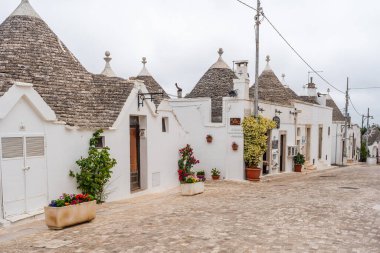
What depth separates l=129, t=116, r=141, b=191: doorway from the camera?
1445cm

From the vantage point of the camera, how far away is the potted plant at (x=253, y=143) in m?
18.2

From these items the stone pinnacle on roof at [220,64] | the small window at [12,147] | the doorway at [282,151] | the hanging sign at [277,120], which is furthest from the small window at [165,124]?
the doorway at [282,151]

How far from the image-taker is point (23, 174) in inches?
383

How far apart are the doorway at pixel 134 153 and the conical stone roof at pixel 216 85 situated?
19.3ft

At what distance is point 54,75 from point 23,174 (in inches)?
153

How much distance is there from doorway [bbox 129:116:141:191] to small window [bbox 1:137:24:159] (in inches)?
200

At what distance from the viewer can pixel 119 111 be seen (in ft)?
43.8

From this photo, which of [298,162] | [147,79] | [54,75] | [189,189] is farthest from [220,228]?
[298,162]

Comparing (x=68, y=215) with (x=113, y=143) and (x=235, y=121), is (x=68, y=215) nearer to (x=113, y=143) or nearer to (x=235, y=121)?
(x=113, y=143)

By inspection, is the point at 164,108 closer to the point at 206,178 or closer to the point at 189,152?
the point at 189,152

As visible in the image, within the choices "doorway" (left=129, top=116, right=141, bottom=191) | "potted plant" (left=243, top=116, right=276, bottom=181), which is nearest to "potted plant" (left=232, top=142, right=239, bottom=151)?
"potted plant" (left=243, top=116, right=276, bottom=181)

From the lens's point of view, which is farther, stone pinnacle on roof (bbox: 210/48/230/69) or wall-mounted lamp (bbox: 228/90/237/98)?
stone pinnacle on roof (bbox: 210/48/230/69)

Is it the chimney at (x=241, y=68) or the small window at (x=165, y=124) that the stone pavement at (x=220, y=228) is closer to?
the small window at (x=165, y=124)

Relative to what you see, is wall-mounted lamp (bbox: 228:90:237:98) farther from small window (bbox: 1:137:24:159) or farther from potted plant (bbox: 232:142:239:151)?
small window (bbox: 1:137:24:159)
